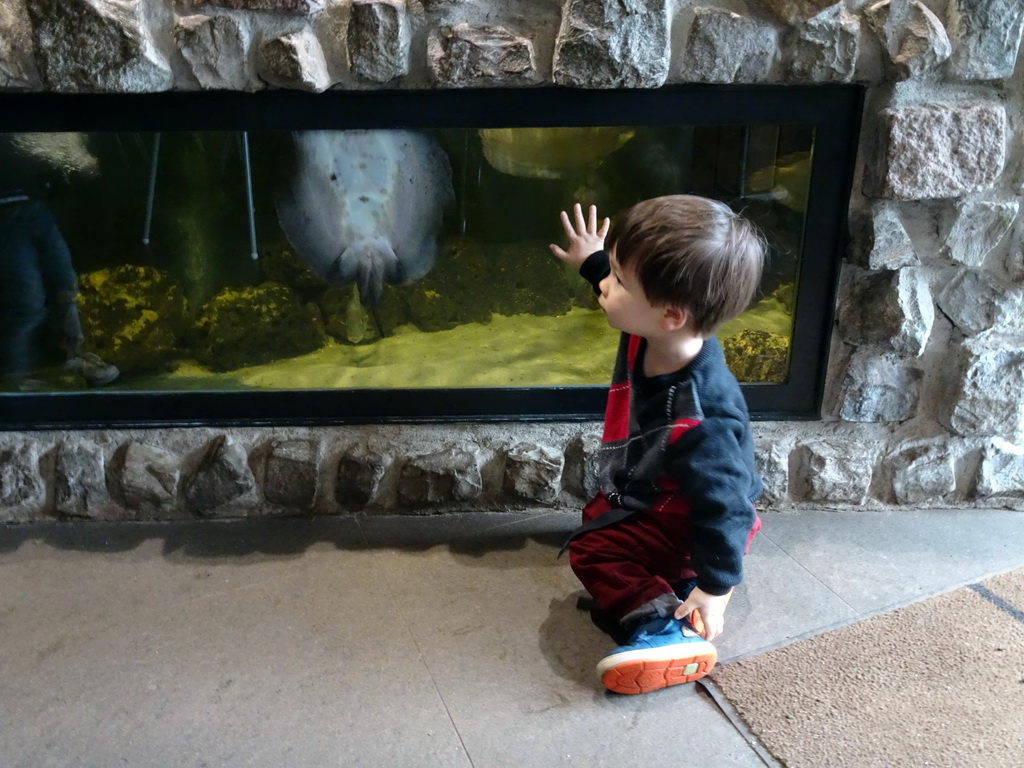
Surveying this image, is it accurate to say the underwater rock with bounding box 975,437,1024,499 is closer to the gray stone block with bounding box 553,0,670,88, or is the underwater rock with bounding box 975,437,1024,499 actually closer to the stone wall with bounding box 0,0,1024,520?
the stone wall with bounding box 0,0,1024,520

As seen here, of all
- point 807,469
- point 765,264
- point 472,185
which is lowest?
point 807,469

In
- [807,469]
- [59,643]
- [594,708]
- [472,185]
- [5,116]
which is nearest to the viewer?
→ [594,708]

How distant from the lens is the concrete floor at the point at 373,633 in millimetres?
1273

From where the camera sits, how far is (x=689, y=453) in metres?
1.38

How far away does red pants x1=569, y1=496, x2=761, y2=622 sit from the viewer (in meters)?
1.47

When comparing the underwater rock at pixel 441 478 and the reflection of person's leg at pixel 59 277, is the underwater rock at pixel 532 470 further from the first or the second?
the reflection of person's leg at pixel 59 277

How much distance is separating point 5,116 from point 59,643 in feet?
3.04

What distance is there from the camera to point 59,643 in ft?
4.83

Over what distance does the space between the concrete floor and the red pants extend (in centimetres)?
9

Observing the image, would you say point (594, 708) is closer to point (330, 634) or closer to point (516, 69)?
point (330, 634)

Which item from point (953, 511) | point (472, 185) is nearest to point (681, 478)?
point (472, 185)

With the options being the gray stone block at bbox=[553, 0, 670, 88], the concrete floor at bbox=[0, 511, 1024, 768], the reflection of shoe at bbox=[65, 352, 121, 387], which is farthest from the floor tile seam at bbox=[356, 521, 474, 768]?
the gray stone block at bbox=[553, 0, 670, 88]

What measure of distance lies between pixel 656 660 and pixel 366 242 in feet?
3.16

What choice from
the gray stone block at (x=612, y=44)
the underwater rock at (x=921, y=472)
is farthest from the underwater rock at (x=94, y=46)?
the underwater rock at (x=921, y=472)
